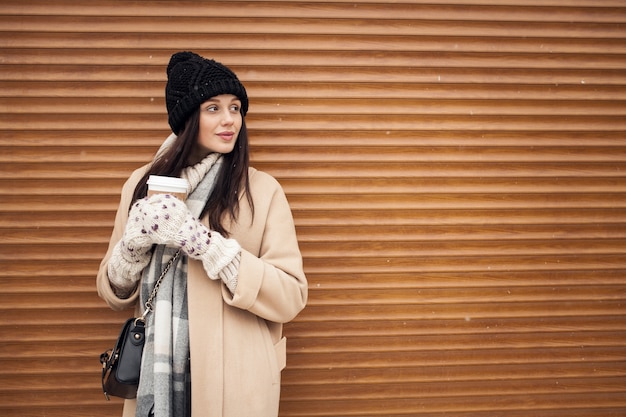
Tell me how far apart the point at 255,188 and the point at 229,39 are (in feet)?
3.50

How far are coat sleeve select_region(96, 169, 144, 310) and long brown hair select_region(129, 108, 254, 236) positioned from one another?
3.9 inches

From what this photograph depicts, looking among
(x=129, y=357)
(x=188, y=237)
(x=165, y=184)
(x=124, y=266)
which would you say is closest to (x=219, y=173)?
(x=165, y=184)

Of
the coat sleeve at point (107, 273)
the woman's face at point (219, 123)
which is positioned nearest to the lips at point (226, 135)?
the woman's face at point (219, 123)

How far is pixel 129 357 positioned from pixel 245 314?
53 cm

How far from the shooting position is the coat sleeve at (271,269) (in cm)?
177

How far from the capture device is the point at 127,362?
1.86 metres

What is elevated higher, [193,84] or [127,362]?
[193,84]

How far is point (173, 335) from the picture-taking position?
1862 millimetres

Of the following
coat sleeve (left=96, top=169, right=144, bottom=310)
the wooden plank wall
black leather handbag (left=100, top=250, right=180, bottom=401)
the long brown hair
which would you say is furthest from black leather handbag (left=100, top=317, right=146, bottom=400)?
the wooden plank wall

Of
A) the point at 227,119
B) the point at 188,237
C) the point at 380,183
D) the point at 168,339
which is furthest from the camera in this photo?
the point at 380,183

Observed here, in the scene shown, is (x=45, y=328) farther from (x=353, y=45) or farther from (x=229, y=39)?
(x=353, y=45)

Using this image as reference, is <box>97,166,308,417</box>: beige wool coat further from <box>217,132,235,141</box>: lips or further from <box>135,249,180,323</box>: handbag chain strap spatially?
<box>217,132,235,141</box>: lips

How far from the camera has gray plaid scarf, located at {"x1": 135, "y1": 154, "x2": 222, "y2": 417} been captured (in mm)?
1810

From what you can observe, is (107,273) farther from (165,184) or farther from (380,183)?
(380,183)
